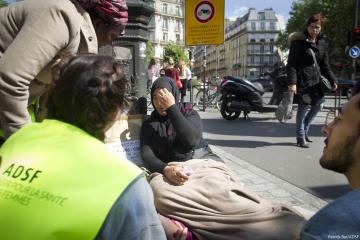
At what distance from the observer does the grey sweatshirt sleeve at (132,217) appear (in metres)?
1.09

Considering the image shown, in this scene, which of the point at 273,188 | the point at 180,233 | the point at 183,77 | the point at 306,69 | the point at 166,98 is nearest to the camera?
the point at 180,233

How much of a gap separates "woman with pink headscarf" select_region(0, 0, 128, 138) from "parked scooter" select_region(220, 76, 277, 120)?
29.2ft

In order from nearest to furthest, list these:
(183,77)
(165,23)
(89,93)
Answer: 1. (89,93)
2. (183,77)
3. (165,23)

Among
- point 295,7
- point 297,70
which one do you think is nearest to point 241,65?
point 295,7

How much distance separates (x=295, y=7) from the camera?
184ft

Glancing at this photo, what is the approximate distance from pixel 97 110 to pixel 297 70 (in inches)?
234

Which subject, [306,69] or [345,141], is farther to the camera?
[306,69]

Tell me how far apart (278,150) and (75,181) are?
602cm

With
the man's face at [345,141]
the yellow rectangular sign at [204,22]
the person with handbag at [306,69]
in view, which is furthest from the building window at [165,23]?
the man's face at [345,141]

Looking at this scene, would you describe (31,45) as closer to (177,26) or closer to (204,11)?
(204,11)

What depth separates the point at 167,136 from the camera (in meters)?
3.23

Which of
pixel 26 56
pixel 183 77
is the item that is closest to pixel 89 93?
pixel 26 56

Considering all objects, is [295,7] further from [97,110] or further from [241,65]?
[241,65]

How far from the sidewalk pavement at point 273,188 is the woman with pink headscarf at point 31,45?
2798mm
